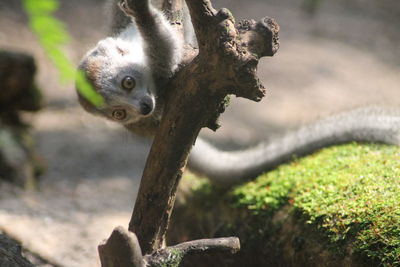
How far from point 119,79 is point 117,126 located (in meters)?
1.85

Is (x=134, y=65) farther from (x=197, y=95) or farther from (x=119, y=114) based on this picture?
(x=197, y=95)

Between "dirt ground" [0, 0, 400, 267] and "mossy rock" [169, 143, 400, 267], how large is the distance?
87 centimetres

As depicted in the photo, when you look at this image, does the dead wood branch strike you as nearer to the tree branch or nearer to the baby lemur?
the tree branch

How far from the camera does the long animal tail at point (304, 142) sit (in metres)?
3.96

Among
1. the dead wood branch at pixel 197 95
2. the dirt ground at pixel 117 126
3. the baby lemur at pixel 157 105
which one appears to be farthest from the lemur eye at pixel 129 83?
the dirt ground at pixel 117 126

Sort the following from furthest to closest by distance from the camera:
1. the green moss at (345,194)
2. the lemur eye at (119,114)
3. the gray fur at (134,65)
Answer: the lemur eye at (119,114), the gray fur at (134,65), the green moss at (345,194)

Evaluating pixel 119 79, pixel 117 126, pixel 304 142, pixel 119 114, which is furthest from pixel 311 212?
pixel 117 126

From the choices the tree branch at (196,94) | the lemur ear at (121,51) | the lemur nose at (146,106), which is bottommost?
the tree branch at (196,94)

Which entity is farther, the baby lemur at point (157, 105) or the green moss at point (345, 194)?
the baby lemur at point (157, 105)

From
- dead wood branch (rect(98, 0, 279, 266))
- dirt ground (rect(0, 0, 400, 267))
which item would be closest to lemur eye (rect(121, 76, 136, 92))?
dead wood branch (rect(98, 0, 279, 266))

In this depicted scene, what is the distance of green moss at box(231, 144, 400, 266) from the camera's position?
2.61 metres

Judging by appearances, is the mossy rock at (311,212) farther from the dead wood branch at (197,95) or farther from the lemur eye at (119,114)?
the lemur eye at (119,114)

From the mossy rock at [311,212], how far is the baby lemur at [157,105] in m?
0.14

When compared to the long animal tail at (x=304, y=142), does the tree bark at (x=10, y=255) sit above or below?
below
